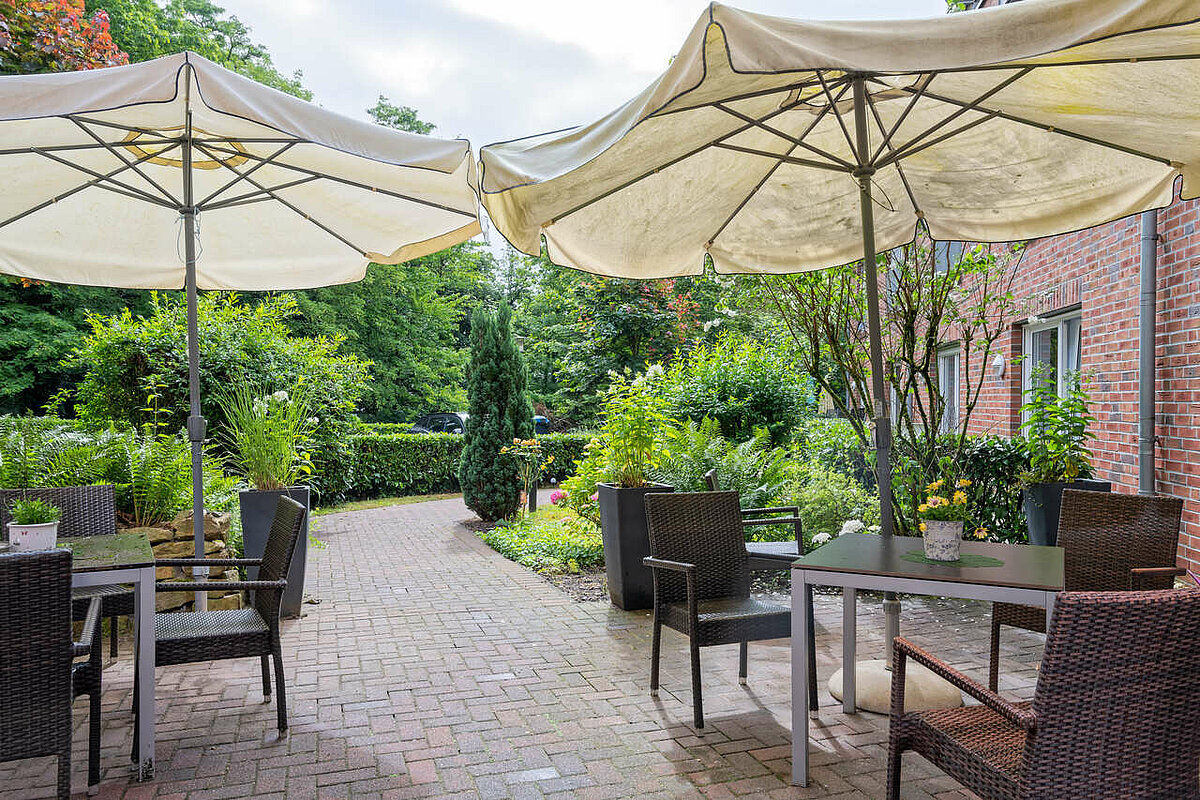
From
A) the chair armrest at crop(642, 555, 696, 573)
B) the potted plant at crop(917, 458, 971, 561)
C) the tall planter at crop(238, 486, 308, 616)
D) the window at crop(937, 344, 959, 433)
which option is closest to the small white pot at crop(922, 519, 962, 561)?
the potted plant at crop(917, 458, 971, 561)

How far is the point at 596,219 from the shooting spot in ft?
13.8

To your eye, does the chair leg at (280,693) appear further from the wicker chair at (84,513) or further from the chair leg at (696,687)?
the chair leg at (696,687)

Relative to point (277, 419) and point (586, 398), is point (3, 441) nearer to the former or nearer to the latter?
point (277, 419)

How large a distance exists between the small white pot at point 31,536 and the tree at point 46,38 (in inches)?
192

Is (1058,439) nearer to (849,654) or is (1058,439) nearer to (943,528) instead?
(849,654)

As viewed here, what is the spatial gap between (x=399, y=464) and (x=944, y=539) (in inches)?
496

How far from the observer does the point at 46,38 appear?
6293 mm

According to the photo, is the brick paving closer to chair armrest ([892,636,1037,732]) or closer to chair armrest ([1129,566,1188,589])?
chair armrest ([892,636,1037,732])

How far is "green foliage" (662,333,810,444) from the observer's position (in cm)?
915

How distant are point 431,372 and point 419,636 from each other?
1785 cm

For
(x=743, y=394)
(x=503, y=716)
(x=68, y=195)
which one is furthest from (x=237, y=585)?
(x=743, y=394)

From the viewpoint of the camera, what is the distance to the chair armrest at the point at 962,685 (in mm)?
1982

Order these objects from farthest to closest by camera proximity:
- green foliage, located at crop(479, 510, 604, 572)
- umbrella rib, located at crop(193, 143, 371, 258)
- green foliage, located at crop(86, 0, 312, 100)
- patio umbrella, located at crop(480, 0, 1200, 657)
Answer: green foliage, located at crop(86, 0, 312, 100) → green foliage, located at crop(479, 510, 604, 572) → umbrella rib, located at crop(193, 143, 371, 258) → patio umbrella, located at crop(480, 0, 1200, 657)

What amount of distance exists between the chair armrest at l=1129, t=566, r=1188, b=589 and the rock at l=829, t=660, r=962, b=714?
0.92 metres
